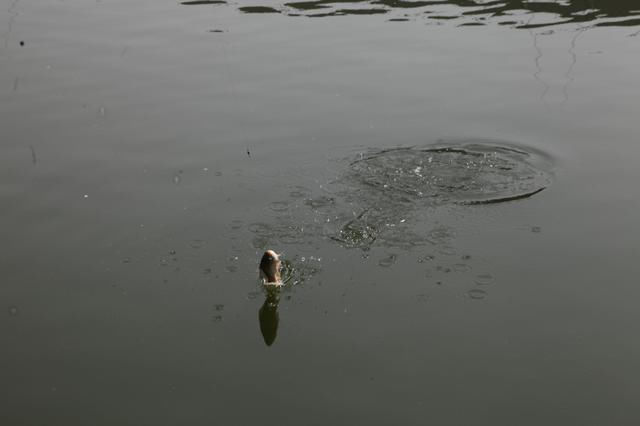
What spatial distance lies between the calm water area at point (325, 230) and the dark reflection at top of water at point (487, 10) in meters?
0.68

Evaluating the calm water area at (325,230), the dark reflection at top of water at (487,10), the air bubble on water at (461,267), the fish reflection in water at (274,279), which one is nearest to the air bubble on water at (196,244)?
the calm water area at (325,230)

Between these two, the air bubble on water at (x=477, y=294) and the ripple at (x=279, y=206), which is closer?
the air bubble on water at (x=477, y=294)

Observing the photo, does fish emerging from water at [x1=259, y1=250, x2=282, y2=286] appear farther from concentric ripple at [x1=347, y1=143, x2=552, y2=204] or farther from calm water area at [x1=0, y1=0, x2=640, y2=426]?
concentric ripple at [x1=347, y1=143, x2=552, y2=204]

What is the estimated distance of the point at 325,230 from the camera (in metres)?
7.90

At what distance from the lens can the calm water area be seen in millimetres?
6078

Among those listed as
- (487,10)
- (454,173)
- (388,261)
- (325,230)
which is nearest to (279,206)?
(325,230)

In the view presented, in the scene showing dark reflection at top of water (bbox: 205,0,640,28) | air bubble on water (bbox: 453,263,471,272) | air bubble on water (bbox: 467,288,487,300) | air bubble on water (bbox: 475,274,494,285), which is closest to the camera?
air bubble on water (bbox: 467,288,487,300)

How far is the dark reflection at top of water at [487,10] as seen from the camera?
14.2 meters

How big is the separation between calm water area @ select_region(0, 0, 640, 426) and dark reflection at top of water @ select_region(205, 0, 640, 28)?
2.24 feet

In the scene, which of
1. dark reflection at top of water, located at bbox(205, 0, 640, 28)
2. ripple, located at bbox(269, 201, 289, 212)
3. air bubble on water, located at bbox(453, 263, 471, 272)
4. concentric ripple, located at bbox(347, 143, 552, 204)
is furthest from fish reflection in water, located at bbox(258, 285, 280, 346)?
dark reflection at top of water, located at bbox(205, 0, 640, 28)

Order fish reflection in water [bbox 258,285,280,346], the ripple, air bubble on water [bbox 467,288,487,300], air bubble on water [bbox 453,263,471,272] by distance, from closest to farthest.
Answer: fish reflection in water [bbox 258,285,280,346], air bubble on water [bbox 467,288,487,300], air bubble on water [bbox 453,263,471,272], the ripple

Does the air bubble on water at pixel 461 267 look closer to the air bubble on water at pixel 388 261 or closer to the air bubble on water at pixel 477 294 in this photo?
the air bubble on water at pixel 477 294

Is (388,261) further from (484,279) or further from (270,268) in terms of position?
(270,268)

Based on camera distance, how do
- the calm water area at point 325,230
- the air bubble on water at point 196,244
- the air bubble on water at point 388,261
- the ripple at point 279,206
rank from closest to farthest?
1. the calm water area at point 325,230
2. the air bubble on water at point 388,261
3. the air bubble on water at point 196,244
4. the ripple at point 279,206
